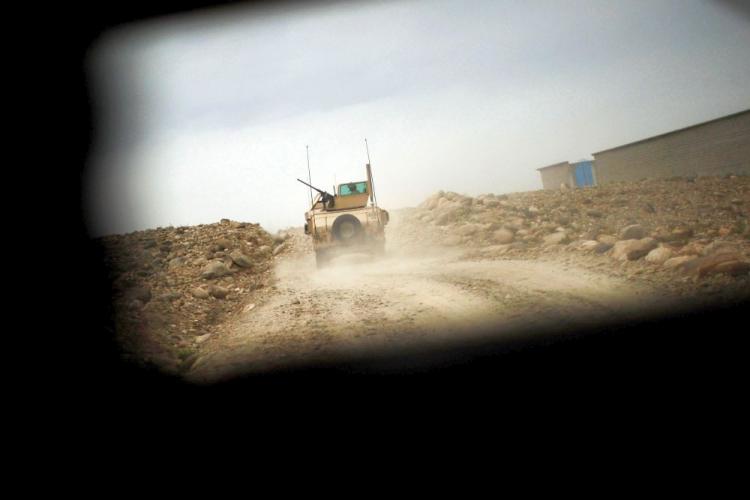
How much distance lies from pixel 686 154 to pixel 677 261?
47.2 feet

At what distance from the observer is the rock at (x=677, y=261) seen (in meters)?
5.20

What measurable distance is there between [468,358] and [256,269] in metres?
7.52

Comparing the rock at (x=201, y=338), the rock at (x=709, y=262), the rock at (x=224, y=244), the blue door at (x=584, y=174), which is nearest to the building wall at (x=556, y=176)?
the blue door at (x=584, y=174)

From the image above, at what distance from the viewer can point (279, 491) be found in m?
2.07

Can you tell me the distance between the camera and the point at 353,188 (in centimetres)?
1024

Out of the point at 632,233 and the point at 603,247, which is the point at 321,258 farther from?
the point at 632,233

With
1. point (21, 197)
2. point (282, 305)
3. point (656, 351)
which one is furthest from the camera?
point (282, 305)

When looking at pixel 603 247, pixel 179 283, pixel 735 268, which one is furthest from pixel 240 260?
pixel 735 268

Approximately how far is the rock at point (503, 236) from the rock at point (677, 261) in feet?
13.9

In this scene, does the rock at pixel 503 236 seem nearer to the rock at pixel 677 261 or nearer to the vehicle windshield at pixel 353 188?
the vehicle windshield at pixel 353 188

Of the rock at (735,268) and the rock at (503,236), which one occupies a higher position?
the rock at (503,236)

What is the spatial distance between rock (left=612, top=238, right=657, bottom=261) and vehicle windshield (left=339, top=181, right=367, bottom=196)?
620cm

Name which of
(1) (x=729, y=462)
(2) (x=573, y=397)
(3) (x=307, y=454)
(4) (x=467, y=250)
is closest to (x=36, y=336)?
(3) (x=307, y=454)

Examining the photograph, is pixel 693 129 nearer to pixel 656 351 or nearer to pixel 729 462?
pixel 656 351
